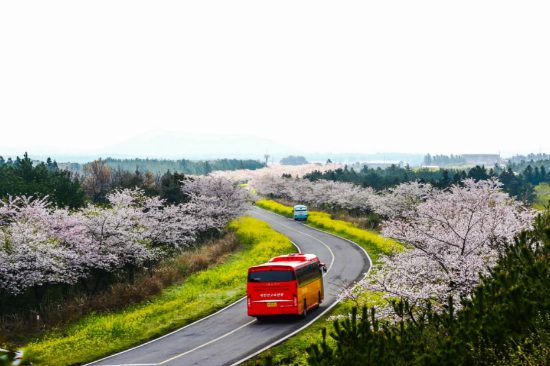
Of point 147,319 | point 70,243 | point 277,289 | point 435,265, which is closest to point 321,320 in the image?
point 277,289

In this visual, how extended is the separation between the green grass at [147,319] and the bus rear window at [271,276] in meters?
5.16

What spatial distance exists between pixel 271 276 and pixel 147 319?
25.5ft

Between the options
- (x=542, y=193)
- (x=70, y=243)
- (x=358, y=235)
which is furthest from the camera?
(x=542, y=193)

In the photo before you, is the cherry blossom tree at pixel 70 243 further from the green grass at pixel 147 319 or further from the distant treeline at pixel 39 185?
the distant treeline at pixel 39 185

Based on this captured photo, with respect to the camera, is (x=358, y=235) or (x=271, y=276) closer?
(x=271, y=276)

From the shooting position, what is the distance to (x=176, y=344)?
24172 mm

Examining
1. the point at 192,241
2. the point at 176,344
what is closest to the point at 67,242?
the point at 176,344

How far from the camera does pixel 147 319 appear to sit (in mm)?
28578

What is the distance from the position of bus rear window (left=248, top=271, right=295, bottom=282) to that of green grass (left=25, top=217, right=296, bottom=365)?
16.9 ft

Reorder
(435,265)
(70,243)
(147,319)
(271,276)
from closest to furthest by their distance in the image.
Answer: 1. (435,265)
2. (271,276)
3. (147,319)
4. (70,243)

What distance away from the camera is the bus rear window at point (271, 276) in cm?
2531

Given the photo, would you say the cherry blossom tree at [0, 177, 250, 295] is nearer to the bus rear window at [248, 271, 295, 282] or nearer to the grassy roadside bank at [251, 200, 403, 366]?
the bus rear window at [248, 271, 295, 282]

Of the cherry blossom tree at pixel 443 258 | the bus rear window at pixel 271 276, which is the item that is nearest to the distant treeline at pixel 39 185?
the bus rear window at pixel 271 276

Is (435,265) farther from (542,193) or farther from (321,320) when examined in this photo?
(542,193)
